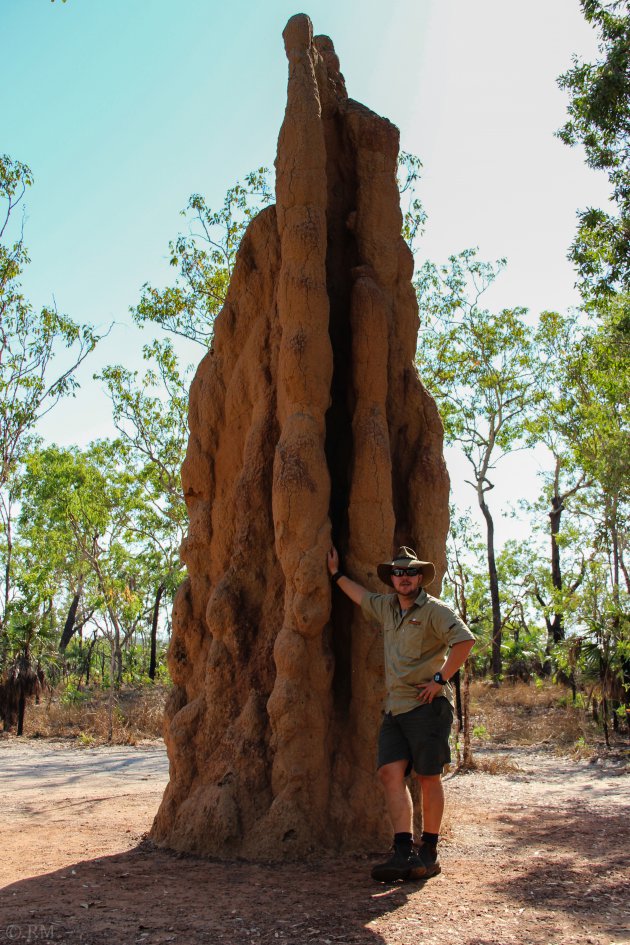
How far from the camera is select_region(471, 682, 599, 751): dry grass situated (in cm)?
1423

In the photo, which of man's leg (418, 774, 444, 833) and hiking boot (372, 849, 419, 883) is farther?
man's leg (418, 774, 444, 833)

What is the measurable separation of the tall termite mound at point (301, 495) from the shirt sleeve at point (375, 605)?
34 cm

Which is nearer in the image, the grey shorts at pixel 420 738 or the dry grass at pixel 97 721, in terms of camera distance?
the grey shorts at pixel 420 738

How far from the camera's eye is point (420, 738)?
432 centimetres

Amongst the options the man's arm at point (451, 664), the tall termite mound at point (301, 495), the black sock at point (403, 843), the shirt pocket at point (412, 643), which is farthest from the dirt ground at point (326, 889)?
the shirt pocket at point (412, 643)

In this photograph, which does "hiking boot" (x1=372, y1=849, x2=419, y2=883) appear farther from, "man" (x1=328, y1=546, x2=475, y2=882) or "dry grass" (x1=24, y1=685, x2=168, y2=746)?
"dry grass" (x1=24, y1=685, x2=168, y2=746)

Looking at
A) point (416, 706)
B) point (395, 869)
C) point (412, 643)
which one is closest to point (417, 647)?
point (412, 643)

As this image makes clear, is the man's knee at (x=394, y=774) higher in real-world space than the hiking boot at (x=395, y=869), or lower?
higher

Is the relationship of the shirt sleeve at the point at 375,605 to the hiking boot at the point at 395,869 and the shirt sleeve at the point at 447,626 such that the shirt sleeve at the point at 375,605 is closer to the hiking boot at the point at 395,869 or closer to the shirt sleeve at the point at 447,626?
the shirt sleeve at the point at 447,626

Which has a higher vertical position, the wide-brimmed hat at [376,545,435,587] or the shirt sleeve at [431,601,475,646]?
the wide-brimmed hat at [376,545,435,587]

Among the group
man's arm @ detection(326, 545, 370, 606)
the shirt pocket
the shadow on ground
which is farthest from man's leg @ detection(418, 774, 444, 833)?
man's arm @ detection(326, 545, 370, 606)

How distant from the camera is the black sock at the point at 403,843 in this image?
4.15 m

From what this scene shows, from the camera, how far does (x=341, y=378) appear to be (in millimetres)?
6008

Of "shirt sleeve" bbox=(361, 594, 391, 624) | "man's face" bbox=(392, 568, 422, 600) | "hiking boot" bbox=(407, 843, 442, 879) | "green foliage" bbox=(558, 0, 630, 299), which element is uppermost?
"green foliage" bbox=(558, 0, 630, 299)
